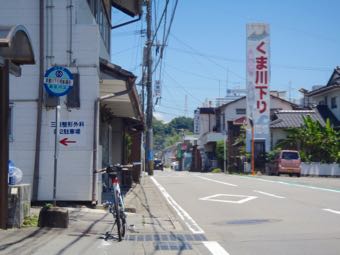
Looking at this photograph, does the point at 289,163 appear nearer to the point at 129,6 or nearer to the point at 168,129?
the point at 129,6

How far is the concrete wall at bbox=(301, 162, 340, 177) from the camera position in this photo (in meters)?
41.0

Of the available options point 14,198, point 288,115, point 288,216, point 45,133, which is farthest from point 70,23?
point 288,115

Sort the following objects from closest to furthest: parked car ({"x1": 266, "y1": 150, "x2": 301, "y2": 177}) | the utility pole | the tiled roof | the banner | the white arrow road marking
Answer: the white arrow road marking < the utility pole < parked car ({"x1": 266, "y1": 150, "x2": 301, "y2": 177}) < the banner < the tiled roof

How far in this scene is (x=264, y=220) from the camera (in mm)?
12547

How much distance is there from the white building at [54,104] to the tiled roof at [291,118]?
38029mm

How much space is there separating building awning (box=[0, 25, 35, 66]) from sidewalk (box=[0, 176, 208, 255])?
315 cm

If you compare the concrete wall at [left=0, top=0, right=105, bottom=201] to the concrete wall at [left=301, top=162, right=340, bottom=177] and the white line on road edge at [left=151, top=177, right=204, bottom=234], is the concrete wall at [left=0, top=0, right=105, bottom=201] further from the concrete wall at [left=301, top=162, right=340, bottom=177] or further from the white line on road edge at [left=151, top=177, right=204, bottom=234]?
the concrete wall at [left=301, top=162, right=340, bottom=177]

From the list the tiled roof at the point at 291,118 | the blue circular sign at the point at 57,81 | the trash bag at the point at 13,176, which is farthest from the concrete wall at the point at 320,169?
the blue circular sign at the point at 57,81

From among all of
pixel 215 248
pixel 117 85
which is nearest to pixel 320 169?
pixel 117 85

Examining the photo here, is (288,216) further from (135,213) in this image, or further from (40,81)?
(40,81)

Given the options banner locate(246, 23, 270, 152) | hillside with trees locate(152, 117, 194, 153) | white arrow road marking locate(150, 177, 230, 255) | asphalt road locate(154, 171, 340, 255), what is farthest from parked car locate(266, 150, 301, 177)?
hillside with trees locate(152, 117, 194, 153)

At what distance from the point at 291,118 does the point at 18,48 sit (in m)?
44.0

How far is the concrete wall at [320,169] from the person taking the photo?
41.0 meters

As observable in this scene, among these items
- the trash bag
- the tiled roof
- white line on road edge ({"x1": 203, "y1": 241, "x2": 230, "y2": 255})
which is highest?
the tiled roof
